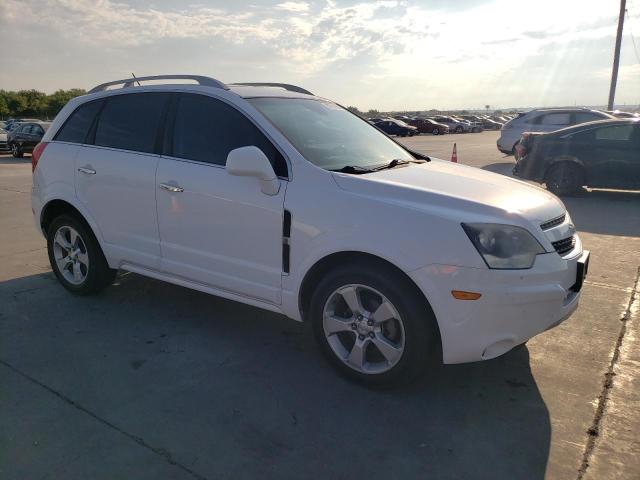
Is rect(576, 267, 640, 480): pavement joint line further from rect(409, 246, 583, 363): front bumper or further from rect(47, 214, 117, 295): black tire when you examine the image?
rect(47, 214, 117, 295): black tire

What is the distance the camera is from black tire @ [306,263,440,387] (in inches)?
114

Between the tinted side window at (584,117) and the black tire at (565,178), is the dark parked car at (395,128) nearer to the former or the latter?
the tinted side window at (584,117)

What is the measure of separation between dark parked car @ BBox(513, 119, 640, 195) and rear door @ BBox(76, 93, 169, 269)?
7.93 m

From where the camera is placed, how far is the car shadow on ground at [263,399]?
2.54 meters

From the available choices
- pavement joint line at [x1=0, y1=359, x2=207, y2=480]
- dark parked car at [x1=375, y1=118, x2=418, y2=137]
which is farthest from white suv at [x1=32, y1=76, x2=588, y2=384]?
dark parked car at [x1=375, y1=118, x2=418, y2=137]

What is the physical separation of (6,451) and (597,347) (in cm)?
366

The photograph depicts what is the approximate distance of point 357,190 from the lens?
3070mm

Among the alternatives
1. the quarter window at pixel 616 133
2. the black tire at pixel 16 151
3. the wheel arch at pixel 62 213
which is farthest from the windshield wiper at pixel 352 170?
the black tire at pixel 16 151

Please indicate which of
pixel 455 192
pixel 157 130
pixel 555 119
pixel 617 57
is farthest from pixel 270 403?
pixel 617 57

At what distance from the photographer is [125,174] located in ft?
13.3

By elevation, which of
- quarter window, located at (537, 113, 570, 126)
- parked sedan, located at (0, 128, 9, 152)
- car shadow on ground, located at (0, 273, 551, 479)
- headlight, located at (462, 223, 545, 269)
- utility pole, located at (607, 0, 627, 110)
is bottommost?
car shadow on ground, located at (0, 273, 551, 479)

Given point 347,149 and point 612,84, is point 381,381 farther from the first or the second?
point 612,84

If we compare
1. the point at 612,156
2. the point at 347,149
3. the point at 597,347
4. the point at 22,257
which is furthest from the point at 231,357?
the point at 612,156

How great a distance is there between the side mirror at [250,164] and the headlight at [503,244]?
1220 mm
